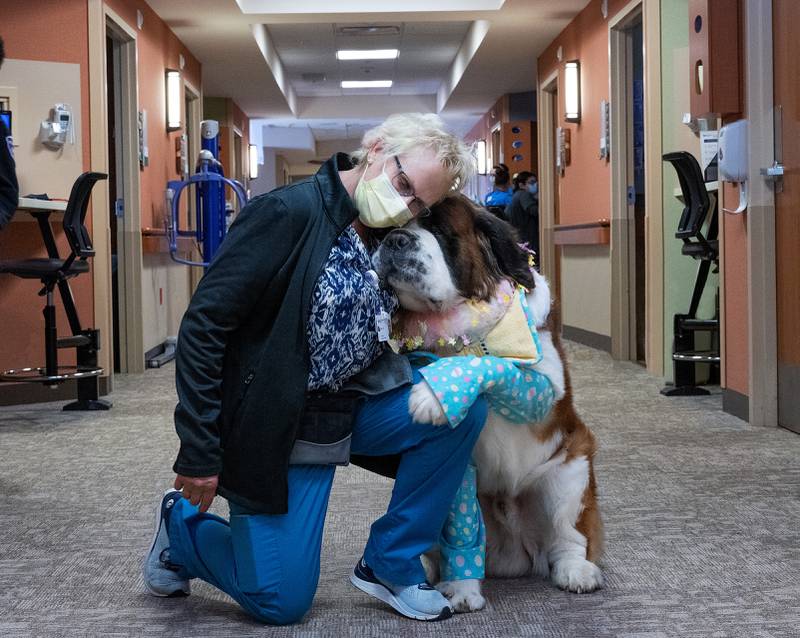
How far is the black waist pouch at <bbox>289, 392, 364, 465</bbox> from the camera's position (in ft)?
6.34

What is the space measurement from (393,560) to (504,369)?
412 millimetres

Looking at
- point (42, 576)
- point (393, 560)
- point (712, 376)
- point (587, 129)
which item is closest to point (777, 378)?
point (712, 376)

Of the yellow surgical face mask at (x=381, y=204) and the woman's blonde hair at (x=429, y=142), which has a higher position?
the woman's blonde hair at (x=429, y=142)

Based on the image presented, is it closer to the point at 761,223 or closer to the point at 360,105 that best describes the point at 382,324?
the point at 761,223

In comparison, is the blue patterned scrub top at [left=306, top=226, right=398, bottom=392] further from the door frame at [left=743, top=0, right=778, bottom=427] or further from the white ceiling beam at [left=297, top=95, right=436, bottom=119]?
the white ceiling beam at [left=297, top=95, right=436, bottom=119]

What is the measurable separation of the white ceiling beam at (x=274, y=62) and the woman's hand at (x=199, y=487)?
24.7 feet

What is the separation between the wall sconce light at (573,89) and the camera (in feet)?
26.9

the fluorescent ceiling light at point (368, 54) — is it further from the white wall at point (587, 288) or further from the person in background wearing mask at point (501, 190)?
the white wall at point (587, 288)

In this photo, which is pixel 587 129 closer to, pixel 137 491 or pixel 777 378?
pixel 777 378

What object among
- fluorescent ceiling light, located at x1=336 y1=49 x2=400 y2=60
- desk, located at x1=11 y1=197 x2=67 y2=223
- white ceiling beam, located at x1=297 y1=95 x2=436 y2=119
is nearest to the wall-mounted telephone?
desk, located at x1=11 y1=197 x2=67 y2=223

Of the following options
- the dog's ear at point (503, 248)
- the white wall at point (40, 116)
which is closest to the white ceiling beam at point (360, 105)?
the white wall at point (40, 116)

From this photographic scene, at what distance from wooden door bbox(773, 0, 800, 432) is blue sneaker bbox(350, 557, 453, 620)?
245 centimetres

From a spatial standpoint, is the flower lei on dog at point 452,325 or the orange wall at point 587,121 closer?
the flower lei on dog at point 452,325

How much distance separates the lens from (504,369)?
1929 millimetres
